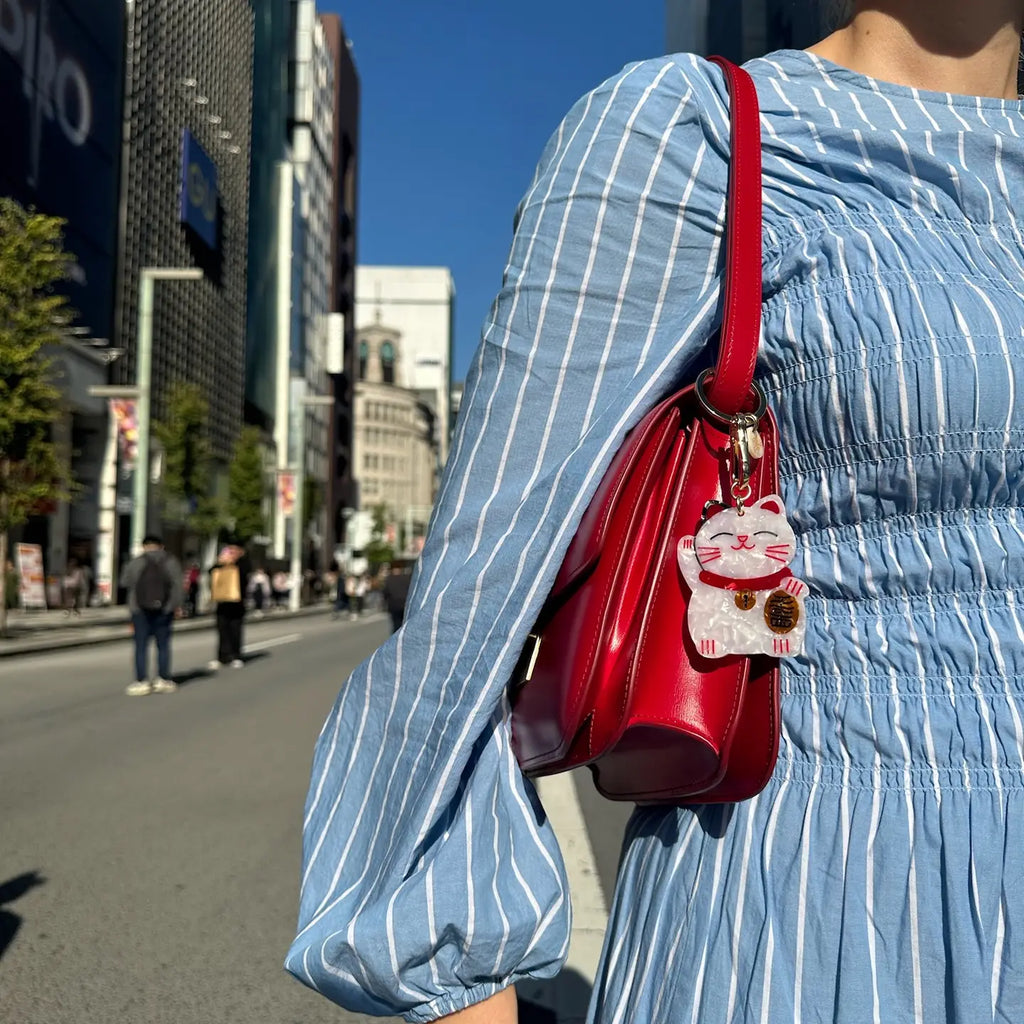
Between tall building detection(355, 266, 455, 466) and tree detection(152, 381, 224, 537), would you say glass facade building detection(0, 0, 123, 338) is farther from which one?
tall building detection(355, 266, 455, 466)

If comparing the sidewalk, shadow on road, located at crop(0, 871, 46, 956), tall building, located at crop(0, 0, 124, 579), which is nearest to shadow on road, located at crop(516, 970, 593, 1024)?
shadow on road, located at crop(0, 871, 46, 956)

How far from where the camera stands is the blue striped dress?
1013 mm

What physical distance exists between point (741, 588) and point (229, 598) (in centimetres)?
1696

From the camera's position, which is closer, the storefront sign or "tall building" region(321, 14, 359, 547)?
the storefront sign

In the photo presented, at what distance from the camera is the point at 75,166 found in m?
37.9

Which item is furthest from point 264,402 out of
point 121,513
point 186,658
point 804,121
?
point 804,121

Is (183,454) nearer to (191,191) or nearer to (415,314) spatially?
(191,191)

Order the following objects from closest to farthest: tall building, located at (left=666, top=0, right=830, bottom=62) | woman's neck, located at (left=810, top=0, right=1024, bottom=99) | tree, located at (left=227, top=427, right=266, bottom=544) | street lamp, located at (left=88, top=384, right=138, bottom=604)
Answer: woman's neck, located at (left=810, top=0, right=1024, bottom=99), tall building, located at (left=666, top=0, right=830, bottom=62), street lamp, located at (left=88, top=384, right=138, bottom=604), tree, located at (left=227, top=427, right=266, bottom=544)

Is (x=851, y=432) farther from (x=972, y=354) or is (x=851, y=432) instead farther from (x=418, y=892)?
(x=418, y=892)

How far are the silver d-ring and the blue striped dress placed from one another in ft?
0.16

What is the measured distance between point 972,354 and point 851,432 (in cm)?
12

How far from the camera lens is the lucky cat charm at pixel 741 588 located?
105cm

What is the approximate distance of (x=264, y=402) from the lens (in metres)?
67.1

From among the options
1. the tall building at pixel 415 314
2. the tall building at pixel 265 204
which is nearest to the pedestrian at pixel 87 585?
the tall building at pixel 265 204
